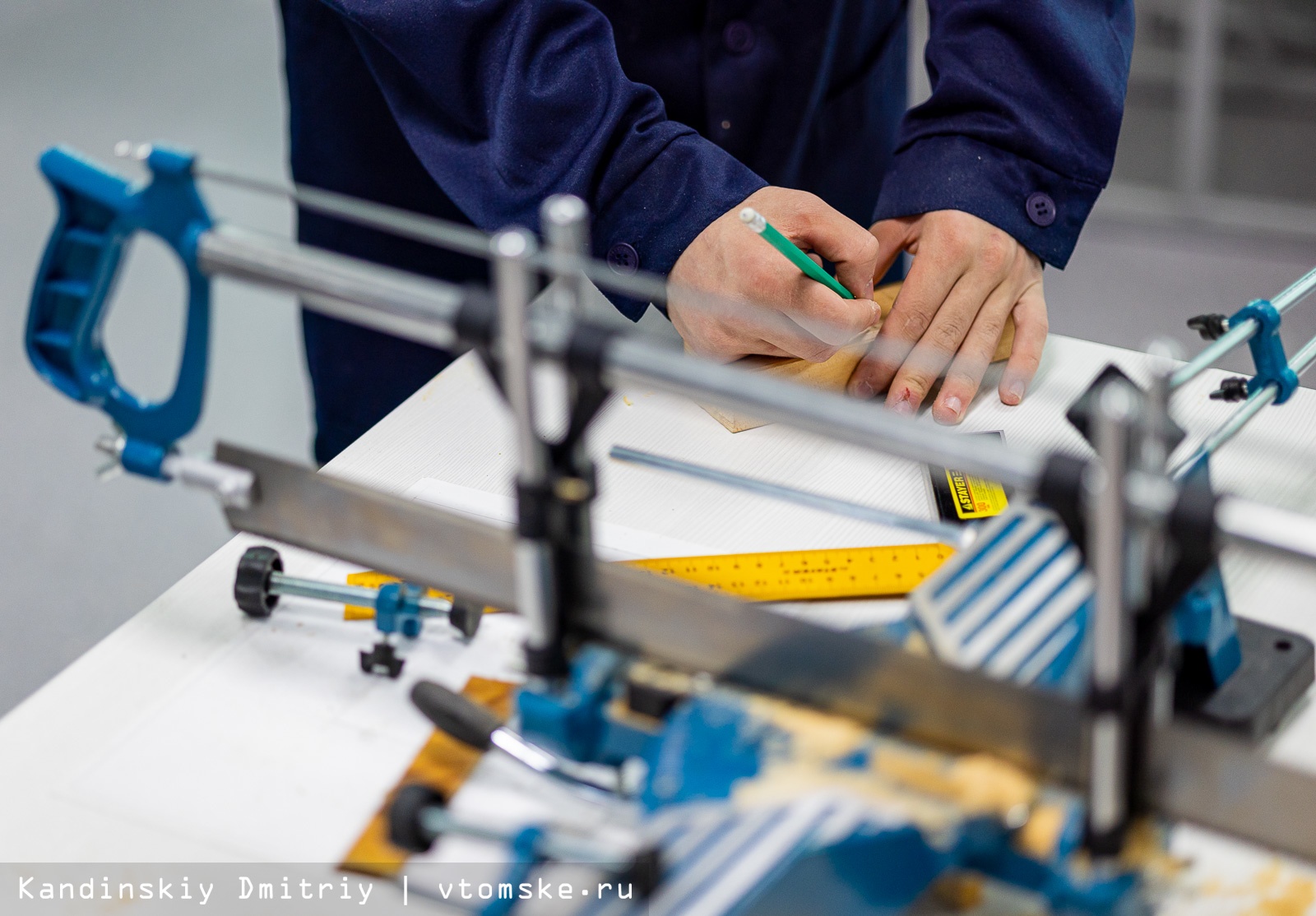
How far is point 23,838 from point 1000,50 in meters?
1.18

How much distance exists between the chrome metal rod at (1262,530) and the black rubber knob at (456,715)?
0.49 m

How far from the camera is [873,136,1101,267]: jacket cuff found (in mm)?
1378

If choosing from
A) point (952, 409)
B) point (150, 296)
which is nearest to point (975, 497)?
point (952, 409)

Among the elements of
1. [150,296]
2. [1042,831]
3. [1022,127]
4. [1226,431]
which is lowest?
[150,296]

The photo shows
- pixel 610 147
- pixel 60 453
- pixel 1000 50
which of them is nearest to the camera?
pixel 610 147

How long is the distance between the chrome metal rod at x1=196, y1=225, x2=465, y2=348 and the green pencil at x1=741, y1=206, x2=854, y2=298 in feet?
1.26

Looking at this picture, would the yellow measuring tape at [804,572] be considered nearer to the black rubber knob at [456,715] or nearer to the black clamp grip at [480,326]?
the black rubber knob at [456,715]

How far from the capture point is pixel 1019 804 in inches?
29.2

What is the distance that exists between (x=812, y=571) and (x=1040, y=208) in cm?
54

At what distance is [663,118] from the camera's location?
128 cm

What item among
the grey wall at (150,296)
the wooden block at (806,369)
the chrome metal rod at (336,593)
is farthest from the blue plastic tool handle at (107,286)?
the grey wall at (150,296)

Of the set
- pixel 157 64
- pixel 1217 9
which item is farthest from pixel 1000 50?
pixel 157 64

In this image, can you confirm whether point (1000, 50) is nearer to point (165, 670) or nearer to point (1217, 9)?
point (165, 670)

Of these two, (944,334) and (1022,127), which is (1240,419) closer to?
(944,334)
